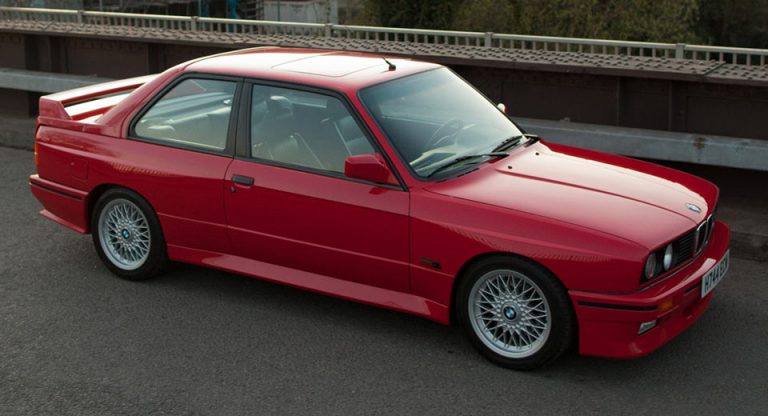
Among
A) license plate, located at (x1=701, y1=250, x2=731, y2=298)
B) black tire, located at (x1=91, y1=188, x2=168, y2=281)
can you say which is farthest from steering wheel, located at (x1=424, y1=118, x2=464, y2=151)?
black tire, located at (x1=91, y1=188, x2=168, y2=281)

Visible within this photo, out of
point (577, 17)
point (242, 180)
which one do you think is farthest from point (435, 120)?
point (577, 17)

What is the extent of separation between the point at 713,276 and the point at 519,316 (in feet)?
3.62

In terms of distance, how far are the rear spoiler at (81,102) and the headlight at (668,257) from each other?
11.6 feet

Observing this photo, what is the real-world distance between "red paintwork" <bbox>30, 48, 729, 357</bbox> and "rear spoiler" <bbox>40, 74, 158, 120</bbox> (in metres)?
0.07

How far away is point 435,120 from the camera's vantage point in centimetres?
614

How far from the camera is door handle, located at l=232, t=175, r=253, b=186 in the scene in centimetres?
618

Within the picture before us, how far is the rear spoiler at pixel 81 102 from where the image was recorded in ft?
23.7

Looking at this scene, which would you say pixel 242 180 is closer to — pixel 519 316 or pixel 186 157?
pixel 186 157

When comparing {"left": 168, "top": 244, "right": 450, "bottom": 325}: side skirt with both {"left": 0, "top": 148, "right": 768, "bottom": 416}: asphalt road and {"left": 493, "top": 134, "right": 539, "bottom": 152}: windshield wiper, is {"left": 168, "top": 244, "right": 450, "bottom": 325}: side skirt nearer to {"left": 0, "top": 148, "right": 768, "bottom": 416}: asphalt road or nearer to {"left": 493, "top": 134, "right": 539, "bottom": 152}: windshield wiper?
{"left": 0, "top": 148, "right": 768, "bottom": 416}: asphalt road

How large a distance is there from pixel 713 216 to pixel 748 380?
0.98 meters

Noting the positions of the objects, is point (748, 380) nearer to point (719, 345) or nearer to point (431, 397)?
point (719, 345)

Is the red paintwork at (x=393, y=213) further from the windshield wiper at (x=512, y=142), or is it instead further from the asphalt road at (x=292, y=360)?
the asphalt road at (x=292, y=360)

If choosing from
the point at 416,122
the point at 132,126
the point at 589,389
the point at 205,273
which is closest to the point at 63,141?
the point at 132,126

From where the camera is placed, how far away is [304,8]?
47844mm
